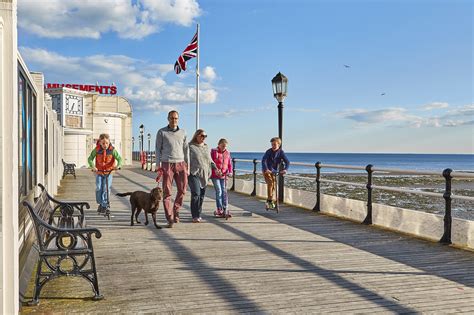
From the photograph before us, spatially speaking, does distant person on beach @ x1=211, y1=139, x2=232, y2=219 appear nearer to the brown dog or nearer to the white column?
the brown dog

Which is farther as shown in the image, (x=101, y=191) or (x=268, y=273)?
(x=101, y=191)

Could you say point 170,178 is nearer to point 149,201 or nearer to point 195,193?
point 149,201

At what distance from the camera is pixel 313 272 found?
5.06 metres

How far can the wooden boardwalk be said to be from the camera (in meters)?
3.99

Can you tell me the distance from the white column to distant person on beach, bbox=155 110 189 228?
4.90m

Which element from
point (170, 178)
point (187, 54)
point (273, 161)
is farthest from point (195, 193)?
point (187, 54)

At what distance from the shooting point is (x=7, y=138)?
292 centimetres

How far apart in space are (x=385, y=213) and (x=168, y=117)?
4191 mm

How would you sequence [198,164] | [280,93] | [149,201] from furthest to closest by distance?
1. [280,93]
2. [198,164]
3. [149,201]

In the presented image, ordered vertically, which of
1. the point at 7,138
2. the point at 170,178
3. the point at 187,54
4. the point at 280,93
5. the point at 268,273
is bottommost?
the point at 268,273

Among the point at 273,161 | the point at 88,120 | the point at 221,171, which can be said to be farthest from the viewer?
the point at 88,120

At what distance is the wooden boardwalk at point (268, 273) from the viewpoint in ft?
13.1

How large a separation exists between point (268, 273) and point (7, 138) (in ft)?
10.2

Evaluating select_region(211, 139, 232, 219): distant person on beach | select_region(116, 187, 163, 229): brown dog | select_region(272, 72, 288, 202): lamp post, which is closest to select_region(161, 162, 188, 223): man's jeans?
select_region(116, 187, 163, 229): brown dog
